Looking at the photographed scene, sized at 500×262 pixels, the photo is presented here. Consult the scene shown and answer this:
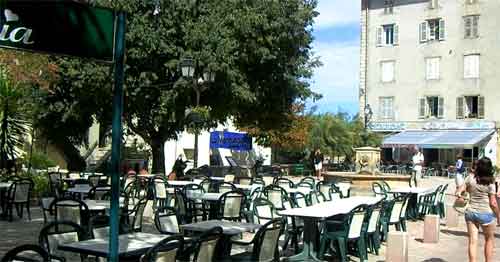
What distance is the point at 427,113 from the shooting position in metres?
51.4

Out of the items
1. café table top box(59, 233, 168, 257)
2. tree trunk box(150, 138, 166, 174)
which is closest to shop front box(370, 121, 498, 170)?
tree trunk box(150, 138, 166, 174)

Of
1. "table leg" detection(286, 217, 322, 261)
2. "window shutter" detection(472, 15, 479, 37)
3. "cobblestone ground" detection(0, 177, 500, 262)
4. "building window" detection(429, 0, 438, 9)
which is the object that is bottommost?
"cobblestone ground" detection(0, 177, 500, 262)

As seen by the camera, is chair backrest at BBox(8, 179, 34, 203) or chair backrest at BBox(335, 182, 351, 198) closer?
chair backrest at BBox(8, 179, 34, 203)

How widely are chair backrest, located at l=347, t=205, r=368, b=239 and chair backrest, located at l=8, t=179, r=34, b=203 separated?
7313mm

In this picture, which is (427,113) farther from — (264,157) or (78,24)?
(78,24)

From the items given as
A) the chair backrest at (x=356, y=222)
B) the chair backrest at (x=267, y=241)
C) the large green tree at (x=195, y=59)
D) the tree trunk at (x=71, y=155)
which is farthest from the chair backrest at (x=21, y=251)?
the tree trunk at (x=71, y=155)

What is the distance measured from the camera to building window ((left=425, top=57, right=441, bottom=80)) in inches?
2010

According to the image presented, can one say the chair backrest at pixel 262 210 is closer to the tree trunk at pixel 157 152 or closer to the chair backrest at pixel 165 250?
the chair backrest at pixel 165 250

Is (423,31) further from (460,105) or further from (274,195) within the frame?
(274,195)

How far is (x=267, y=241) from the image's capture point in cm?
722

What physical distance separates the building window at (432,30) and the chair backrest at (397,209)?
41.6 metres

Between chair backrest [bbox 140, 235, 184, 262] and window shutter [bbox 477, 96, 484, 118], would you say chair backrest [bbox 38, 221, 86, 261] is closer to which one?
chair backrest [bbox 140, 235, 184, 262]

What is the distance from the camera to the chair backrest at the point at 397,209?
11.8m

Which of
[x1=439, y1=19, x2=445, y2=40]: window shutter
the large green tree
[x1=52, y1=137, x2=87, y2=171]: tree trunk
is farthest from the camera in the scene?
[x1=439, y1=19, x2=445, y2=40]: window shutter
